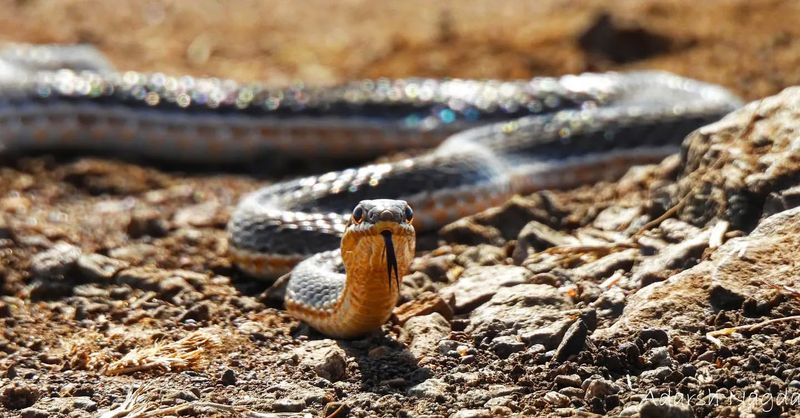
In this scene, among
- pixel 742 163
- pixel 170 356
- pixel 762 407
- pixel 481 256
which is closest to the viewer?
pixel 762 407

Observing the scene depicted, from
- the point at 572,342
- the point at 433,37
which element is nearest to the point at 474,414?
the point at 572,342

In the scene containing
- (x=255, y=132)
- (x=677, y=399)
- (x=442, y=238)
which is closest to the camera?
(x=677, y=399)

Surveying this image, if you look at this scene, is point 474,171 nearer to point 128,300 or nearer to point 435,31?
point 128,300

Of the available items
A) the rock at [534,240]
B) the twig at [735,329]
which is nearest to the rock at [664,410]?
the twig at [735,329]

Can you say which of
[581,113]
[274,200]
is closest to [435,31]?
[581,113]

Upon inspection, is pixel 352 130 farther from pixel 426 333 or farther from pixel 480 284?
pixel 426 333

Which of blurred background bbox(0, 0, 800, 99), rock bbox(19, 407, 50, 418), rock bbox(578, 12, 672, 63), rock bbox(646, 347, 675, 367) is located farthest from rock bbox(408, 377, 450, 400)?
rock bbox(578, 12, 672, 63)
